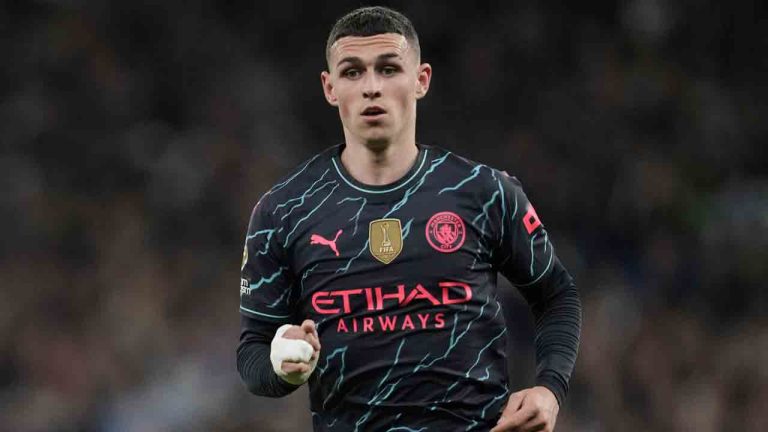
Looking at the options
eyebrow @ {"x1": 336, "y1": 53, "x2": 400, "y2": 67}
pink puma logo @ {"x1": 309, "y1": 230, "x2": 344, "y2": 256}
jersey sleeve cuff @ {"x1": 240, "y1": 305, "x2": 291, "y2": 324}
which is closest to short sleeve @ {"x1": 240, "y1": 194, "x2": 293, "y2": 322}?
jersey sleeve cuff @ {"x1": 240, "y1": 305, "x2": 291, "y2": 324}

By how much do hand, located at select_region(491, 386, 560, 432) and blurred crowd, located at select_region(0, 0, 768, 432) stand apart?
11.1 feet

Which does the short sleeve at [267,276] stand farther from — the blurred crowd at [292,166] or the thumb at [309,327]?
the blurred crowd at [292,166]

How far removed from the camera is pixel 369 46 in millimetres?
3590

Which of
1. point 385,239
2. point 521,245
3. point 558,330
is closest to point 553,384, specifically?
point 558,330

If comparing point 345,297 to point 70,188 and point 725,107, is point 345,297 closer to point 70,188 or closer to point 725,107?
point 70,188

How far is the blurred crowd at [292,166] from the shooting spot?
22.2ft

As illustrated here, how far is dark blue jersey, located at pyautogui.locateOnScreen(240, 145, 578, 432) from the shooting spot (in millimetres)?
3387

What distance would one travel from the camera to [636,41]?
846 cm

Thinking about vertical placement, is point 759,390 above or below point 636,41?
below

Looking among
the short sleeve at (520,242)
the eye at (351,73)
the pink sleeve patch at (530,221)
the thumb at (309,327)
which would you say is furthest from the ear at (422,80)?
the thumb at (309,327)

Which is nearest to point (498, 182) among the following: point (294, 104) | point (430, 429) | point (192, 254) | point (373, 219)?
point (373, 219)

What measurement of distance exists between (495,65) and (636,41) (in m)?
1.02

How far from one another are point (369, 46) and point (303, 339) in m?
0.94

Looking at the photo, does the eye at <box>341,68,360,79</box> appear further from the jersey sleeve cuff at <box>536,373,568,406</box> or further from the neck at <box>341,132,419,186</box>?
the jersey sleeve cuff at <box>536,373,568,406</box>
